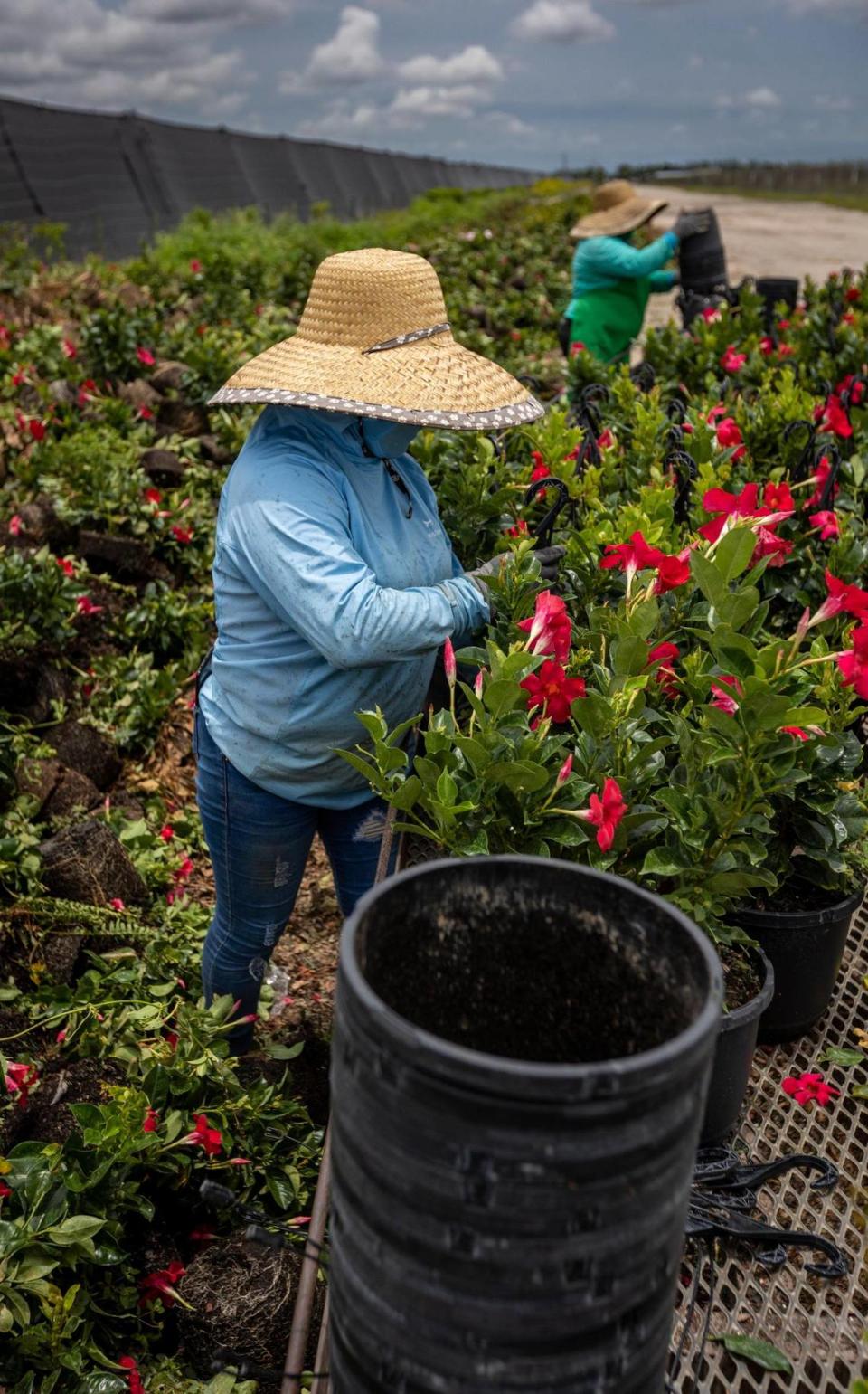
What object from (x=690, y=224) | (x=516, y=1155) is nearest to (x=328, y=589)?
(x=516, y=1155)

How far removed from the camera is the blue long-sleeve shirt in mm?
2193

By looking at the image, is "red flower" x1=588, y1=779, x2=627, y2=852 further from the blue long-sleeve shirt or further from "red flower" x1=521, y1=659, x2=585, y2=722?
the blue long-sleeve shirt

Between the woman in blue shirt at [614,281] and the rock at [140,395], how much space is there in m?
2.28

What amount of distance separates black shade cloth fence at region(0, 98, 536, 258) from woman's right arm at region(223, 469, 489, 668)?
13.3 metres

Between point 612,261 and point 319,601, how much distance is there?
5137 millimetres

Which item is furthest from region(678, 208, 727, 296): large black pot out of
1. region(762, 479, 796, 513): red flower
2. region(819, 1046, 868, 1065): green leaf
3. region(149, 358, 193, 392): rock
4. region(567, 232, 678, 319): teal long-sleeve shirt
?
region(819, 1046, 868, 1065): green leaf

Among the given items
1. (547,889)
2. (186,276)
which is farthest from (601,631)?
(186,276)

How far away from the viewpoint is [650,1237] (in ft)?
3.71

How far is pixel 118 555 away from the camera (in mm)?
5059

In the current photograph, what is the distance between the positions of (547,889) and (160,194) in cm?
1954

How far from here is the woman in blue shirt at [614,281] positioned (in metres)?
6.65

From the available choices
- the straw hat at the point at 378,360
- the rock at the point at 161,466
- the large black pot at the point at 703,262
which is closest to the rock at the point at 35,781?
the straw hat at the point at 378,360

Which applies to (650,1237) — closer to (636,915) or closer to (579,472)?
(636,915)

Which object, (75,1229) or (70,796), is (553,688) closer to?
(75,1229)
